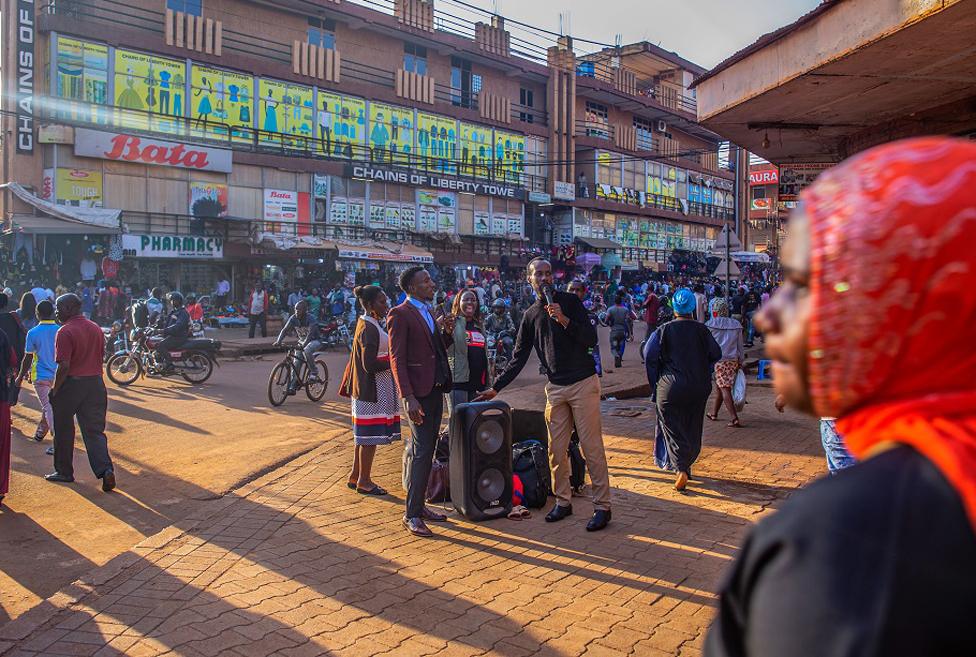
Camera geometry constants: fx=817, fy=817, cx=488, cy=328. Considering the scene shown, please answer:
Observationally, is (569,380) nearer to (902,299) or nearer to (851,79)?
(851,79)

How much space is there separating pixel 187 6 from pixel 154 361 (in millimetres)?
19323

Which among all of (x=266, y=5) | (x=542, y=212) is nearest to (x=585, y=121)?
(x=542, y=212)

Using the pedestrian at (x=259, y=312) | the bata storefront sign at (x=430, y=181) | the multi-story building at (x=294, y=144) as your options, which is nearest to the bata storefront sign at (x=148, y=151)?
the multi-story building at (x=294, y=144)

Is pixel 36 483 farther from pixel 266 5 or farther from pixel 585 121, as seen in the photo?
pixel 585 121

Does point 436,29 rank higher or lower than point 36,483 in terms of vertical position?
higher

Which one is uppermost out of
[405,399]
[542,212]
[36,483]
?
[542,212]

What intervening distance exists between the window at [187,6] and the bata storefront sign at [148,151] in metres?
5.23

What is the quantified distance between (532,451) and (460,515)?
764mm

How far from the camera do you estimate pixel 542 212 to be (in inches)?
1647

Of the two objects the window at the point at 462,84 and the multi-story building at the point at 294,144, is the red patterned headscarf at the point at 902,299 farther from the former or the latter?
the window at the point at 462,84

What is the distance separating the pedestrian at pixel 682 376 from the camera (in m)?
6.56

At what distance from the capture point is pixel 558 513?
574 centimetres

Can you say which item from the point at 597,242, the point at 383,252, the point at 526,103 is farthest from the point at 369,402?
the point at 526,103

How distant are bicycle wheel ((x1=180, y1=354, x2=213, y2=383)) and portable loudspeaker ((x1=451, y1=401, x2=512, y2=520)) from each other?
8651mm
